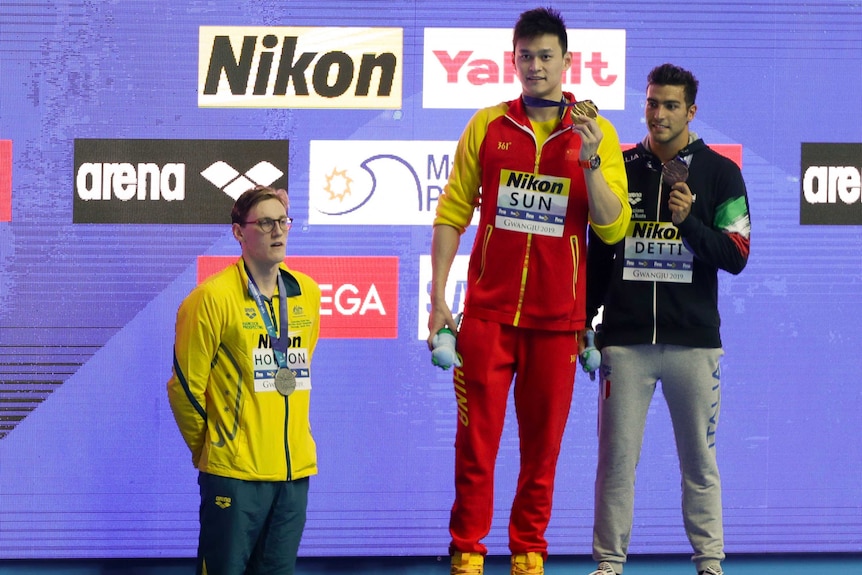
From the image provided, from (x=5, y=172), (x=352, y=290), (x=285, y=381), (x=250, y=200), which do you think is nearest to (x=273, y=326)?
(x=285, y=381)

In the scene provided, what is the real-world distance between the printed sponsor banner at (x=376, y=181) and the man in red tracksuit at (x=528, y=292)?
114 cm

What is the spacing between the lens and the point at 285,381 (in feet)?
9.13

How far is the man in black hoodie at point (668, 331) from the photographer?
305cm

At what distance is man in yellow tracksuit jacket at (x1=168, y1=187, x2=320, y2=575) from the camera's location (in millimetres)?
2725

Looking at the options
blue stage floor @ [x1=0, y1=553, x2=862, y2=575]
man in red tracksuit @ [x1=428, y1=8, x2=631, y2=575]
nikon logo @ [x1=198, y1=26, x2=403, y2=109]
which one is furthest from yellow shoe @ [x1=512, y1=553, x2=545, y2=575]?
nikon logo @ [x1=198, y1=26, x2=403, y2=109]

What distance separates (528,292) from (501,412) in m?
0.36

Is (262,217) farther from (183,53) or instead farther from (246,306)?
(183,53)

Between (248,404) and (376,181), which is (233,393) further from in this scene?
(376,181)

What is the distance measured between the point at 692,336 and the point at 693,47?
61.1 inches

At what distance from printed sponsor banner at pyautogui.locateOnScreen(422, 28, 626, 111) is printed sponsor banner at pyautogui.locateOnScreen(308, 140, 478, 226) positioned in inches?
8.6

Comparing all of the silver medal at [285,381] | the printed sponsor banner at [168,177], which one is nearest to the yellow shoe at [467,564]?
the silver medal at [285,381]

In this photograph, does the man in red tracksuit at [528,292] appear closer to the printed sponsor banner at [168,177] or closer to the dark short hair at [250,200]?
the dark short hair at [250,200]

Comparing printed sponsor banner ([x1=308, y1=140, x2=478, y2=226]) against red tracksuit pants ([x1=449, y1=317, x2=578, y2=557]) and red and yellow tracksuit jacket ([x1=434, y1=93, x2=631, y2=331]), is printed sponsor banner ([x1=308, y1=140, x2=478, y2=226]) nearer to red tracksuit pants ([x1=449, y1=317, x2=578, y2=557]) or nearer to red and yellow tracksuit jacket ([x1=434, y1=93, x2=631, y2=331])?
red and yellow tracksuit jacket ([x1=434, y1=93, x2=631, y2=331])

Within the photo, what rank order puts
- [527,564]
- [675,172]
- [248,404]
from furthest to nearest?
[675,172] → [527,564] → [248,404]
